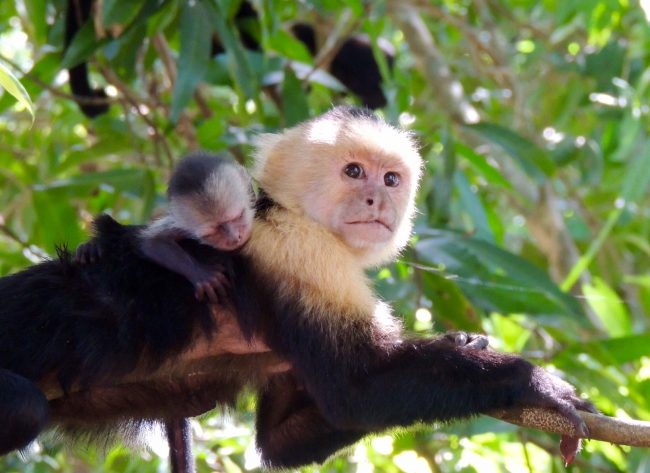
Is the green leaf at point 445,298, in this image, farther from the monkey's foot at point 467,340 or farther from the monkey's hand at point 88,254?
the monkey's hand at point 88,254

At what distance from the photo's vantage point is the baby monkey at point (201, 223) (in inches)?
108

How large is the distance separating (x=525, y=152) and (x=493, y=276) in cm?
85


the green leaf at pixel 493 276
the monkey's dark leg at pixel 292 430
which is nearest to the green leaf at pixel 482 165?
the green leaf at pixel 493 276

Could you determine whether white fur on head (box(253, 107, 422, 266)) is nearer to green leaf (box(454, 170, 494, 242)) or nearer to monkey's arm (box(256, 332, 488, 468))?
monkey's arm (box(256, 332, 488, 468))

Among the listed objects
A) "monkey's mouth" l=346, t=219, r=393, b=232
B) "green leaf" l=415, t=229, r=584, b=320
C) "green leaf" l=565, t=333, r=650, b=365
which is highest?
"monkey's mouth" l=346, t=219, r=393, b=232

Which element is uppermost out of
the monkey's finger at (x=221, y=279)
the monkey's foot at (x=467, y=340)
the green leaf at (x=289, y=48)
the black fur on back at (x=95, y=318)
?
the monkey's finger at (x=221, y=279)

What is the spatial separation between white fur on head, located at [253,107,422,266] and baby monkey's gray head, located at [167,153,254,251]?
6.3 inches

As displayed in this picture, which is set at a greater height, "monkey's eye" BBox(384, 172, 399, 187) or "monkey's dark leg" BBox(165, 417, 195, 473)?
"monkey's eye" BBox(384, 172, 399, 187)

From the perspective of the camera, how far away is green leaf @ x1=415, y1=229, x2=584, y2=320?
3.62m

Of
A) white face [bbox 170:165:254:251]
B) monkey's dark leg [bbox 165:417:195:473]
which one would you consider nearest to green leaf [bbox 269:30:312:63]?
white face [bbox 170:165:254:251]

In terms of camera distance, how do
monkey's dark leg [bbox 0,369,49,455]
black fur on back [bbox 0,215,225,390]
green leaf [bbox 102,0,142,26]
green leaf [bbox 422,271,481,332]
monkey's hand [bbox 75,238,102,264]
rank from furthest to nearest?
green leaf [bbox 422,271,481,332] → green leaf [bbox 102,0,142,26] → monkey's hand [bbox 75,238,102,264] → black fur on back [bbox 0,215,225,390] → monkey's dark leg [bbox 0,369,49,455]

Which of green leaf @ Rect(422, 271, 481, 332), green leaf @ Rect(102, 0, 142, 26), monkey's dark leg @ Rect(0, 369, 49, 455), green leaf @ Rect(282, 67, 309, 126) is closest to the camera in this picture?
monkey's dark leg @ Rect(0, 369, 49, 455)

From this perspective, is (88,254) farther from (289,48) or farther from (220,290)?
(289,48)

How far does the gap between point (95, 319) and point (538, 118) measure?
14.4 feet
